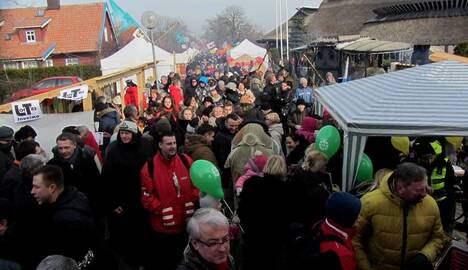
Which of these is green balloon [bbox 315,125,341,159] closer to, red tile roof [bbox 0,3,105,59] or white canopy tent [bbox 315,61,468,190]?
white canopy tent [bbox 315,61,468,190]

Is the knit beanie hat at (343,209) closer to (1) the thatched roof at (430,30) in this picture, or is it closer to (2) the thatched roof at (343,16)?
(1) the thatched roof at (430,30)

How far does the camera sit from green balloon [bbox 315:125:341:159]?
5.32 meters

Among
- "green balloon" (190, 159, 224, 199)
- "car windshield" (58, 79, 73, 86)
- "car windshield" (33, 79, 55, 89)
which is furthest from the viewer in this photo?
"car windshield" (33, 79, 55, 89)

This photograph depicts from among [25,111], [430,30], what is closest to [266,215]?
[430,30]

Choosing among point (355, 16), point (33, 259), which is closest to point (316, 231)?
point (33, 259)

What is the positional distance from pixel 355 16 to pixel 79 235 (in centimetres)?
983

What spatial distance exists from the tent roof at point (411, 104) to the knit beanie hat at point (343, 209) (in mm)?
1226

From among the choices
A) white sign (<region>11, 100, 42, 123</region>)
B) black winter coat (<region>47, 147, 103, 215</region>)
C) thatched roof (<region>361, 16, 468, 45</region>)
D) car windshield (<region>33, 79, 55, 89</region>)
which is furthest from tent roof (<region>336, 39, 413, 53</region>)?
car windshield (<region>33, 79, 55, 89</region>)

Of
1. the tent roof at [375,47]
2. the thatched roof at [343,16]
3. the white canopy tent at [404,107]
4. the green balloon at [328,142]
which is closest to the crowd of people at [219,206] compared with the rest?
the green balloon at [328,142]

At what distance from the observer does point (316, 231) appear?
11.3 feet

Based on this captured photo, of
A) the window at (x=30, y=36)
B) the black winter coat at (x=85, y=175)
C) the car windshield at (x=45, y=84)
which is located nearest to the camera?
the black winter coat at (x=85, y=175)

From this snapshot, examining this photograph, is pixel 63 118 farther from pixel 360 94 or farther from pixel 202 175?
pixel 360 94

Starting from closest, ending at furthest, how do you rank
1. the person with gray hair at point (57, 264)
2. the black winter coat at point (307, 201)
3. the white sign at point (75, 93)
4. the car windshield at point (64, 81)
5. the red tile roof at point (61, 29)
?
the person with gray hair at point (57, 264)
the black winter coat at point (307, 201)
the white sign at point (75, 93)
the car windshield at point (64, 81)
the red tile roof at point (61, 29)

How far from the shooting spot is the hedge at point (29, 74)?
2638cm
